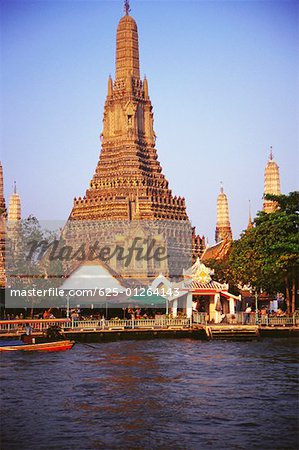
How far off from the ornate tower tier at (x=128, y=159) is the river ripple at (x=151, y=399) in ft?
206

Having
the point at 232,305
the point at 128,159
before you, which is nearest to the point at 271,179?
the point at 128,159

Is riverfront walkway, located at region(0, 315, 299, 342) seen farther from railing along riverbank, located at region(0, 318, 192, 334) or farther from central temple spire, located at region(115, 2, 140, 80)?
central temple spire, located at region(115, 2, 140, 80)


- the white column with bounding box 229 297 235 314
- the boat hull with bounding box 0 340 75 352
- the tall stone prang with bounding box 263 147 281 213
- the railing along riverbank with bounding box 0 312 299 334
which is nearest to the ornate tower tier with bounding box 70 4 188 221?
the tall stone prang with bounding box 263 147 281 213

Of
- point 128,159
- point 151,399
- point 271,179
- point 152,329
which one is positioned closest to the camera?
point 151,399

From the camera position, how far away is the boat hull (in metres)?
50.9

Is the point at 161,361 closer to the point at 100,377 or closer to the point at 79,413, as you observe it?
the point at 100,377

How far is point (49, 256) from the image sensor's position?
7638 centimetres

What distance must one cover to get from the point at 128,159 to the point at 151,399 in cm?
8398

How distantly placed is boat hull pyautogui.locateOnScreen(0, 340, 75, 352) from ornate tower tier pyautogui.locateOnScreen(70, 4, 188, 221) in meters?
61.5

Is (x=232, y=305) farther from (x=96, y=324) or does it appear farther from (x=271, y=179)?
(x=271, y=179)

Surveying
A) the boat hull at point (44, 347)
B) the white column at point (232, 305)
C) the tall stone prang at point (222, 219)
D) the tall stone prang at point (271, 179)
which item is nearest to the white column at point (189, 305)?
the white column at point (232, 305)

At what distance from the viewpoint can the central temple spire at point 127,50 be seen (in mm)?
121688

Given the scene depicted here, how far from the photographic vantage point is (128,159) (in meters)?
118

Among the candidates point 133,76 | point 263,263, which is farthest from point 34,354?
point 133,76
